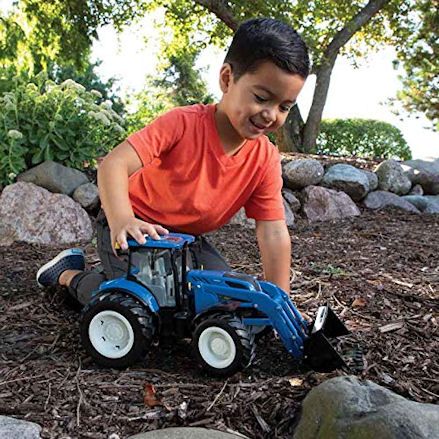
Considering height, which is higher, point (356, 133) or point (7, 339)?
point (356, 133)

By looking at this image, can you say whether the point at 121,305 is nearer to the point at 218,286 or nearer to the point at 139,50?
the point at 218,286

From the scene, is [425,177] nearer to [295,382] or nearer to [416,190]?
[416,190]

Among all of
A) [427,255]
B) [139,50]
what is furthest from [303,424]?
[139,50]

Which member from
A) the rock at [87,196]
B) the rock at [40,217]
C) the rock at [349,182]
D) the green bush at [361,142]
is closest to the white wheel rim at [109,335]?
the rock at [40,217]

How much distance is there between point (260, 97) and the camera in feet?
7.45

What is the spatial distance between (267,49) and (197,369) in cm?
120

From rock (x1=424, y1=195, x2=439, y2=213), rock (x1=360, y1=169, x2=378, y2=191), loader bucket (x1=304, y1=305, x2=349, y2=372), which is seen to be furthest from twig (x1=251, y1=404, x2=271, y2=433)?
rock (x1=424, y1=195, x2=439, y2=213)

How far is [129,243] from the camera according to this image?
2.21 m

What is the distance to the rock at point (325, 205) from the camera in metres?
6.14

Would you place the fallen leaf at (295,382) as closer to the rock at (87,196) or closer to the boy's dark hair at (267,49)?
the boy's dark hair at (267,49)

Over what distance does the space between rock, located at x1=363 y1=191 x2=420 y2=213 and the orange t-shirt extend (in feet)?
13.3

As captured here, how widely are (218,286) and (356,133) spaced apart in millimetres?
8622

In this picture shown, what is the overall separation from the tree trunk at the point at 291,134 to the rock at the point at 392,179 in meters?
1.93

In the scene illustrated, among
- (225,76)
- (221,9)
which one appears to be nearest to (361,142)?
(221,9)
